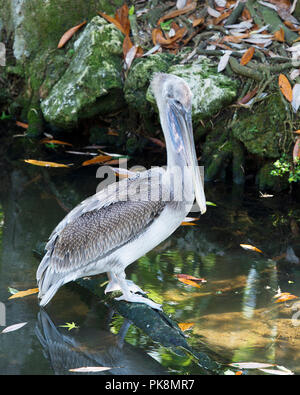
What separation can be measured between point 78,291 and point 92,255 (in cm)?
50

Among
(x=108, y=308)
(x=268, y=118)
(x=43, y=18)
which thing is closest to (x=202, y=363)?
(x=108, y=308)

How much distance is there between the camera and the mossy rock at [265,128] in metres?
6.22

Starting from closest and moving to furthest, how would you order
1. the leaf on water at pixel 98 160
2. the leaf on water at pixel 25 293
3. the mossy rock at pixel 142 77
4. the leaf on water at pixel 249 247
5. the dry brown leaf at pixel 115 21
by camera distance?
the leaf on water at pixel 25 293 < the leaf on water at pixel 249 247 < the mossy rock at pixel 142 77 < the leaf on water at pixel 98 160 < the dry brown leaf at pixel 115 21

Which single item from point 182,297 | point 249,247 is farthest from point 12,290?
point 249,247

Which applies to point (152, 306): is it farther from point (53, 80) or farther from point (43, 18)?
point (43, 18)

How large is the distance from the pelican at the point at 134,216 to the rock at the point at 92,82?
131 inches

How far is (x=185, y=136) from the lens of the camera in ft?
13.2

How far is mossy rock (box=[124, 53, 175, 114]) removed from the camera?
6930 mm

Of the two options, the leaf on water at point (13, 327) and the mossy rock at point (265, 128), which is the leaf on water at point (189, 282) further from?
the mossy rock at point (265, 128)

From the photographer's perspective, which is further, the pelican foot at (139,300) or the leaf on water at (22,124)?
the leaf on water at (22,124)

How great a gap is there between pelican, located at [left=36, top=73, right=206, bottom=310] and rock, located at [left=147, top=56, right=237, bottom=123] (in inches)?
97.2

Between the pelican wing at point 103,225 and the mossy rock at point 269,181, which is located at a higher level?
the mossy rock at point 269,181

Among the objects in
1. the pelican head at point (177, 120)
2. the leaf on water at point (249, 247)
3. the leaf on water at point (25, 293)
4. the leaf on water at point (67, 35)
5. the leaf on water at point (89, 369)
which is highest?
the leaf on water at point (67, 35)

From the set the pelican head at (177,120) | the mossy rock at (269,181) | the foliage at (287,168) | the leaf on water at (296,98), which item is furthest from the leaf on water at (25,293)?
the leaf on water at (296,98)
